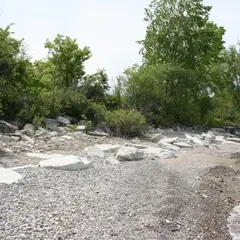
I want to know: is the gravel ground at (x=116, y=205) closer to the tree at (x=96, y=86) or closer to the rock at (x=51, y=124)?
the rock at (x=51, y=124)

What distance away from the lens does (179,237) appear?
6.23 m

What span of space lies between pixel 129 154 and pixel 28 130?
4.88m

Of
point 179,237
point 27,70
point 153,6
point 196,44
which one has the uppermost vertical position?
point 153,6

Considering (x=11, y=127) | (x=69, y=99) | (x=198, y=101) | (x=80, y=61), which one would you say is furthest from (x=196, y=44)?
(x=11, y=127)

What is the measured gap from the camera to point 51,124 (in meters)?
17.1

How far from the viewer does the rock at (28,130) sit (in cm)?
1466

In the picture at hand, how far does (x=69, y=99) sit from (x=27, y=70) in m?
3.27

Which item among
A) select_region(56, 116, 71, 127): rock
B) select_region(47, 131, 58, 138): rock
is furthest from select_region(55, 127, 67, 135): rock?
select_region(56, 116, 71, 127): rock

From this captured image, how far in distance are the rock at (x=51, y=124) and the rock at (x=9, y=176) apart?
314 inches

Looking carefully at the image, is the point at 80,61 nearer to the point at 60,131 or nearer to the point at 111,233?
the point at 60,131

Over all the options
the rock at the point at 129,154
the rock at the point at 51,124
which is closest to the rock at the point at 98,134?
the rock at the point at 51,124

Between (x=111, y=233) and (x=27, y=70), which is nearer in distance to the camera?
(x=111, y=233)

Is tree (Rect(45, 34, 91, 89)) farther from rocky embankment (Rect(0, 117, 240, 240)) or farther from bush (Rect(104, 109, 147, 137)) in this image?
rocky embankment (Rect(0, 117, 240, 240))

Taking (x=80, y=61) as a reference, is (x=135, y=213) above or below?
below
